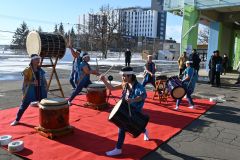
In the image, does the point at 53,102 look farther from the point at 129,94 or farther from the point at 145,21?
the point at 145,21

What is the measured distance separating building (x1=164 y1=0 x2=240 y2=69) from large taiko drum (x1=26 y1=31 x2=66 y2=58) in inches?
452

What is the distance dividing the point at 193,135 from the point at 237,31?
2383 centimetres

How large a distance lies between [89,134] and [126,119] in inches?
68.1

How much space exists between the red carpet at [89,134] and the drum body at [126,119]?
55 centimetres

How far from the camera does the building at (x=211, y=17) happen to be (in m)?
18.3

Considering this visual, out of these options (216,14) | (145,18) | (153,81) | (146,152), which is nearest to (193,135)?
(146,152)

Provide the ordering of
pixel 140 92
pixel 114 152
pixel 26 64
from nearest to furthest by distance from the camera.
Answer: pixel 114 152 → pixel 140 92 → pixel 26 64

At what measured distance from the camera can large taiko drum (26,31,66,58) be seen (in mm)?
8781

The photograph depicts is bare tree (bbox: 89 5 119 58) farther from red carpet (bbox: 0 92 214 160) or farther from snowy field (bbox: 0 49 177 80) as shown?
red carpet (bbox: 0 92 214 160)

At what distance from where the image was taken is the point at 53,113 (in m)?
6.20

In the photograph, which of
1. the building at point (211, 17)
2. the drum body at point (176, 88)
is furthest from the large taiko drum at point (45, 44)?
the building at point (211, 17)

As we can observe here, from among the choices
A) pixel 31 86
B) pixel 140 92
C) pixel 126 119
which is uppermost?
pixel 140 92

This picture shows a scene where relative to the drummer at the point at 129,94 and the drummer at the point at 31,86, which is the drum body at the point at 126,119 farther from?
the drummer at the point at 31,86

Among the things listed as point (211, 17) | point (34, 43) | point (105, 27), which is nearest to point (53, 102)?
point (34, 43)
